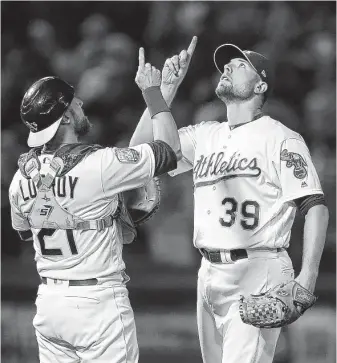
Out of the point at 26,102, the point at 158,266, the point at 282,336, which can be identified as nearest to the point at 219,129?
the point at 26,102

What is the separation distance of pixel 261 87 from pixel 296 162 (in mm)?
441

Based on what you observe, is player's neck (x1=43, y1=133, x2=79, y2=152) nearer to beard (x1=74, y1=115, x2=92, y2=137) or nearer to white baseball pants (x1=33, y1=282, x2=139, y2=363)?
beard (x1=74, y1=115, x2=92, y2=137)

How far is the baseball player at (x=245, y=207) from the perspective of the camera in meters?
3.01

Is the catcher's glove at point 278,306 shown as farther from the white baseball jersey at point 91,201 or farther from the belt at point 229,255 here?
the white baseball jersey at point 91,201

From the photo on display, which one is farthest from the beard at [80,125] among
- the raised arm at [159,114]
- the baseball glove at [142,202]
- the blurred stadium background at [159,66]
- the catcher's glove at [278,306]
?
the blurred stadium background at [159,66]

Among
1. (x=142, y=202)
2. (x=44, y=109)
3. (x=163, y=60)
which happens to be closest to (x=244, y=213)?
(x=142, y=202)

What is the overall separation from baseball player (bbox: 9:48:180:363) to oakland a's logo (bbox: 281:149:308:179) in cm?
46

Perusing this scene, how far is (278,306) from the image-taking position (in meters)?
2.77

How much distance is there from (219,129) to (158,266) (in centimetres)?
332

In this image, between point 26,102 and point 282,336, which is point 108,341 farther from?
point 282,336

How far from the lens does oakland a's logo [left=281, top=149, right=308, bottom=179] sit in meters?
2.98

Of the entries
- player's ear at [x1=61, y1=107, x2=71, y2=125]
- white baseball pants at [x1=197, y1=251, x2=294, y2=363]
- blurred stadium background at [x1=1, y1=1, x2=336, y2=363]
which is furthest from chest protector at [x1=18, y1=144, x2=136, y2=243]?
blurred stadium background at [x1=1, y1=1, x2=336, y2=363]

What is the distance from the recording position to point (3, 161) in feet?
22.0

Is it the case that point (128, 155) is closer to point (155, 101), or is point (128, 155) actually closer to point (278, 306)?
point (155, 101)
